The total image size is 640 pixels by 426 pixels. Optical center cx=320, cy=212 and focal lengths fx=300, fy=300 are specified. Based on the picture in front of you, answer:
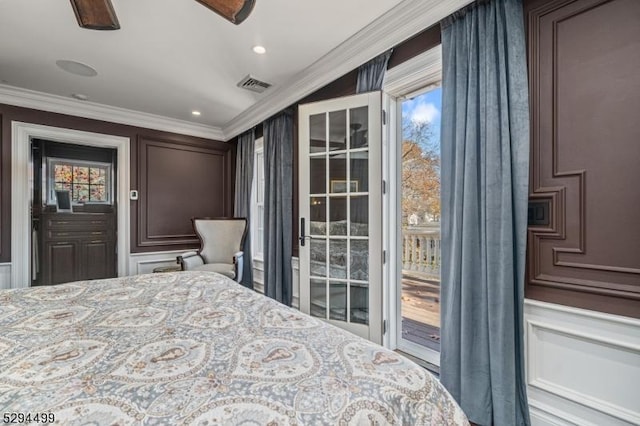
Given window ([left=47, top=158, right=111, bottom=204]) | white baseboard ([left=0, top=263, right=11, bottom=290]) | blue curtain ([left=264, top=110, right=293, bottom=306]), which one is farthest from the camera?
window ([left=47, top=158, right=111, bottom=204])

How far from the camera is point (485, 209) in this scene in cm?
166

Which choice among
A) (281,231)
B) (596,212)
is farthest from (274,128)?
(596,212)

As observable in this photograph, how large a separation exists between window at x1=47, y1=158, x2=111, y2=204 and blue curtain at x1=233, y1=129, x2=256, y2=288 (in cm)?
224

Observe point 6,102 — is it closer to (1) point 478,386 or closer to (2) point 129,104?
(2) point 129,104

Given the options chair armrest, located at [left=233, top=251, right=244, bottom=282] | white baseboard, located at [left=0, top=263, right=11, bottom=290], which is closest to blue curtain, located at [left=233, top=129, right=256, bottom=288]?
chair armrest, located at [left=233, top=251, right=244, bottom=282]

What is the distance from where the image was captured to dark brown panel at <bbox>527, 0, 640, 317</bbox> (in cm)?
131

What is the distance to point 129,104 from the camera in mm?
3693

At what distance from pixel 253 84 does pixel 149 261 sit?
9.16ft

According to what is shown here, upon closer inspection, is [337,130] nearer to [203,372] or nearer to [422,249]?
[203,372]

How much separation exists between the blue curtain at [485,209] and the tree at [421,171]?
202cm

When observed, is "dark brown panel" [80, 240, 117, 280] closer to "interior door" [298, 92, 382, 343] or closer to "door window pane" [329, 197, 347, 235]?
"interior door" [298, 92, 382, 343]

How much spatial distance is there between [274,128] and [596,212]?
10.0ft

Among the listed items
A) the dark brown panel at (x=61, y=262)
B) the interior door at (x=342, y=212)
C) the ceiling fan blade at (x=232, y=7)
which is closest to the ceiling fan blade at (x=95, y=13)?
the ceiling fan blade at (x=232, y=7)

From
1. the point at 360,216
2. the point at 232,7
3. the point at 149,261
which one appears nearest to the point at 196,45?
the point at 232,7
